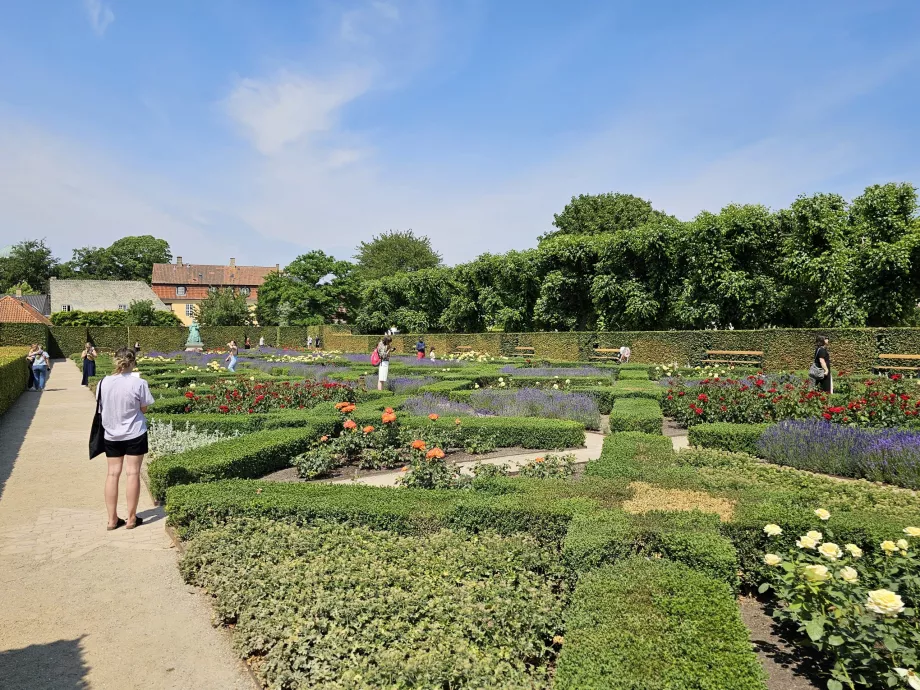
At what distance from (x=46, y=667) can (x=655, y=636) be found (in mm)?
3414

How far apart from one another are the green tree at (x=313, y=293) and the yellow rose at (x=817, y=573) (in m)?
53.0

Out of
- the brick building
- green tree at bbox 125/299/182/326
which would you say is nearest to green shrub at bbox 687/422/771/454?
green tree at bbox 125/299/182/326

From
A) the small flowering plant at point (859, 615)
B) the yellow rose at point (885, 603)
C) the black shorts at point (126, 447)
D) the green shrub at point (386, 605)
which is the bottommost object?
the green shrub at point (386, 605)

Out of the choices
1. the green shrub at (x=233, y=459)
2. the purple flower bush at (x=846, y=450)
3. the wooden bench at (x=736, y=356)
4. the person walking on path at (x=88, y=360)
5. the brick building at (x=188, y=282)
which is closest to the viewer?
the green shrub at (x=233, y=459)

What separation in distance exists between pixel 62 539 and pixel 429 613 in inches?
158

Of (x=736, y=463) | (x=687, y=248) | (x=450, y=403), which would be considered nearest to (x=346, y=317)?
(x=687, y=248)

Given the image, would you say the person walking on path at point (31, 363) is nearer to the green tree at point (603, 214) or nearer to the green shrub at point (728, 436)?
the green shrub at point (728, 436)

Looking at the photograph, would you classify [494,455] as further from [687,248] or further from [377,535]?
[687,248]

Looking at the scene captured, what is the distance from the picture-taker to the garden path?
710 cm

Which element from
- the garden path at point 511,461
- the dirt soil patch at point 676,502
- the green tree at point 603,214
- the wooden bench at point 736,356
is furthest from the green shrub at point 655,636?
the green tree at point 603,214

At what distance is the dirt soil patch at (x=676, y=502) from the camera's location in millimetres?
4738

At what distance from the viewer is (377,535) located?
183 inches

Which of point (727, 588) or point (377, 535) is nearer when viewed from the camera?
point (727, 588)

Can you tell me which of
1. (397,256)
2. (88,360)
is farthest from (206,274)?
(88,360)
